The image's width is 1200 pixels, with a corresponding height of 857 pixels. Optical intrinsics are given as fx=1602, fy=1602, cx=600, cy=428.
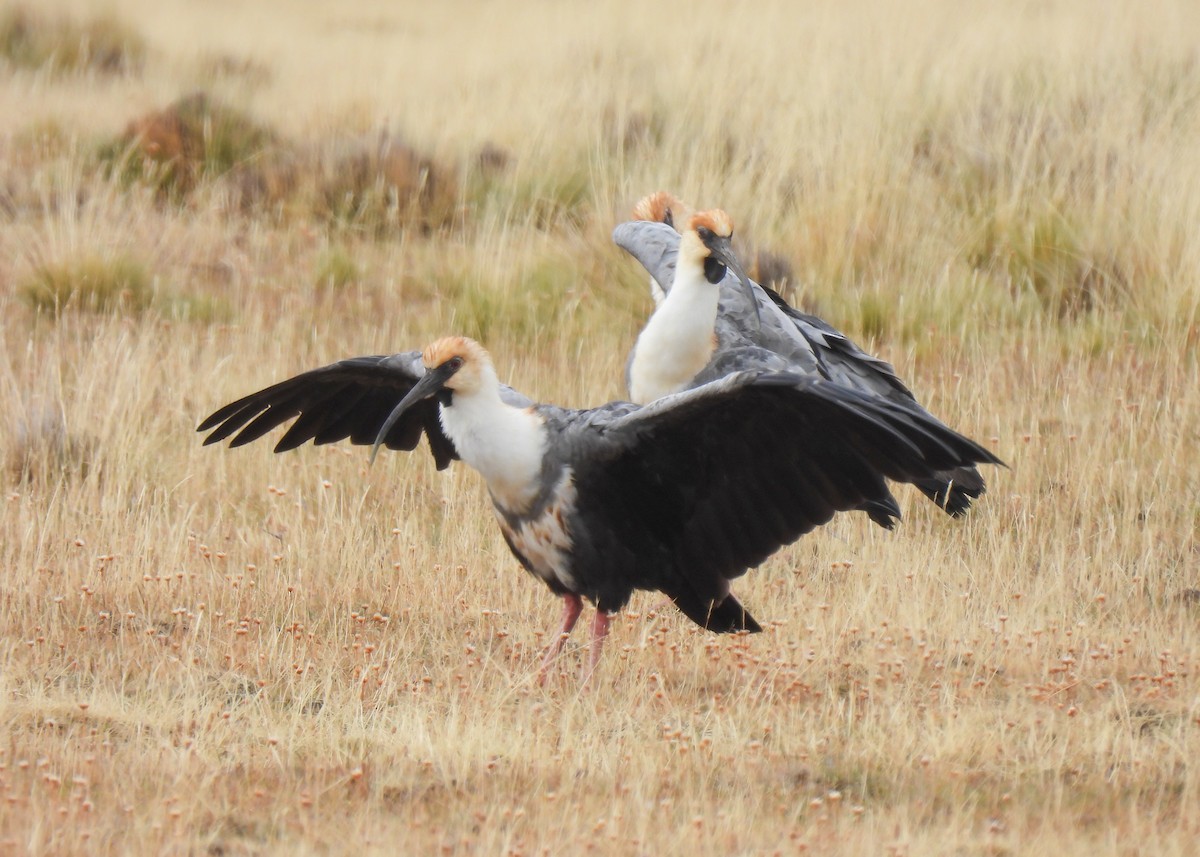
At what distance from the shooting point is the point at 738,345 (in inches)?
233

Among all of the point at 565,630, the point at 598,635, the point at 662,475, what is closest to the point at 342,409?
the point at 565,630

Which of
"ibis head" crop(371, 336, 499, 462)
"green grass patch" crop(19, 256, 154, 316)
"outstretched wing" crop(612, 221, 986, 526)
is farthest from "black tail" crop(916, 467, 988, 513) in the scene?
"green grass patch" crop(19, 256, 154, 316)

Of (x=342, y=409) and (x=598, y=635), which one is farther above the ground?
(x=342, y=409)

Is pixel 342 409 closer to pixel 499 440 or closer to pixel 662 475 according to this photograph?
pixel 499 440

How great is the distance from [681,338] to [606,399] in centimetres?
161

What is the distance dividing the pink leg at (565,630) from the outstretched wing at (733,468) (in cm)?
23

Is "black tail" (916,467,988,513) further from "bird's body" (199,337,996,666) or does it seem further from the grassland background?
"bird's body" (199,337,996,666)

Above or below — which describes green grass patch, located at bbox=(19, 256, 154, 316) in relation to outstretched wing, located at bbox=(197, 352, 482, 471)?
below

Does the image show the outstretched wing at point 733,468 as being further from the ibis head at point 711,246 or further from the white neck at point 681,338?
the ibis head at point 711,246

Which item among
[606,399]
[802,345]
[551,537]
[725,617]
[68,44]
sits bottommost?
[68,44]

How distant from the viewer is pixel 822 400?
4.00m

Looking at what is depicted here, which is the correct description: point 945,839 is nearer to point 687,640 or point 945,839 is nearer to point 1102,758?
point 1102,758

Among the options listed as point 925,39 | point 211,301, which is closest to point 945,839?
point 211,301

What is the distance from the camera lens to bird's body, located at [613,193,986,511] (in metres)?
5.70
